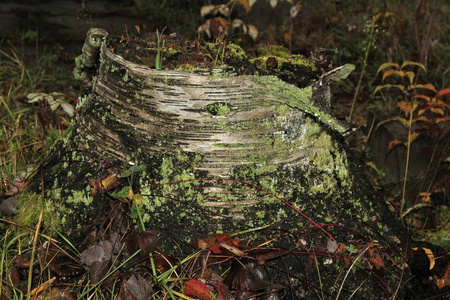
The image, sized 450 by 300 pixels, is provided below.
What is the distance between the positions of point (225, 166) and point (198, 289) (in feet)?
1.65

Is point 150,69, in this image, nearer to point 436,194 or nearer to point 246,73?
point 246,73

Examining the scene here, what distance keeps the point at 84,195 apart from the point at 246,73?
87 cm

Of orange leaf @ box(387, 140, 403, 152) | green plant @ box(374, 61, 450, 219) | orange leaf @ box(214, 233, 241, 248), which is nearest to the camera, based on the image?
orange leaf @ box(214, 233, 241, 248)

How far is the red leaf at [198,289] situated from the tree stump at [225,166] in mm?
234

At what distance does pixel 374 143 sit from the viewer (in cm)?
395

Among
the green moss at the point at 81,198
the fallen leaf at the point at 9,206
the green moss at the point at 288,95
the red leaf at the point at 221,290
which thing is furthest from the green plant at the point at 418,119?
the fallen leaf at the point at 9,206

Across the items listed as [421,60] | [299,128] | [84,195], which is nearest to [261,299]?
[299,128]

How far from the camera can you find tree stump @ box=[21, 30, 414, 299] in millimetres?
2100

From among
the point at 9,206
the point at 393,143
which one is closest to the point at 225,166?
the point at 9,206

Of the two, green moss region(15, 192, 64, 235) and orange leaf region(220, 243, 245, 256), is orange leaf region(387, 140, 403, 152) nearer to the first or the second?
orange leaf region(220, 243, 245, 256)

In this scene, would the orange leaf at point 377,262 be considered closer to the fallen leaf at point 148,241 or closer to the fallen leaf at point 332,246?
the fallen leaf at point 332,246

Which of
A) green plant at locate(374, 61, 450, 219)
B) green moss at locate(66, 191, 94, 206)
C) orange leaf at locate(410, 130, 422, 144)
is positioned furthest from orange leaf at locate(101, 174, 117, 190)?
orange leaf at locate(410, 130, 422, 144)

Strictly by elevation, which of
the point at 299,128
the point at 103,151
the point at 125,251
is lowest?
the point at 125,251

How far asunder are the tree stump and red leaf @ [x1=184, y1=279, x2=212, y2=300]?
23cm
